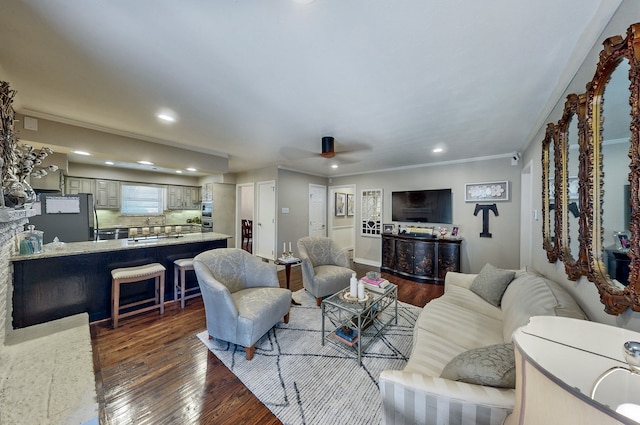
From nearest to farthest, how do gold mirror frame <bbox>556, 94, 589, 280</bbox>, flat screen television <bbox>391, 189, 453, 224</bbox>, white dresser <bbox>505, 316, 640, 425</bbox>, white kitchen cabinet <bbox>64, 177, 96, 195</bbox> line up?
white dresser <bbox>505, 316, 640, 425</bbox> → gold mirror frame <bbox>556, 94, 589, 280</bbox> → flat screen television <bbox>391, 189, 453, 224</bbox> → white kitchen cabinet <bbox>64, 177, 96, 195</bbox>

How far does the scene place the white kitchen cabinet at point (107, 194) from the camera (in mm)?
5523

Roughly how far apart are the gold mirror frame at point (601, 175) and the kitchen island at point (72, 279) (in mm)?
4043

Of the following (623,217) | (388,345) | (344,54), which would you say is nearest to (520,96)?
(623,217)

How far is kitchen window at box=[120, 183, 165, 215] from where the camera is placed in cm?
598

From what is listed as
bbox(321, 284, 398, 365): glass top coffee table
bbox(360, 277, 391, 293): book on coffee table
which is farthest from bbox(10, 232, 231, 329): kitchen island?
bbox(360, 277, 391, 293): book on coffee table

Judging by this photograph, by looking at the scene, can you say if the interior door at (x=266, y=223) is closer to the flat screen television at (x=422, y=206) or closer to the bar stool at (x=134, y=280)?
the bar stool at (x=134, y=280)

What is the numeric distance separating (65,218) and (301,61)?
4.39 meters

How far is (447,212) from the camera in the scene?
443 cm

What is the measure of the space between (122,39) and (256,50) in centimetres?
82

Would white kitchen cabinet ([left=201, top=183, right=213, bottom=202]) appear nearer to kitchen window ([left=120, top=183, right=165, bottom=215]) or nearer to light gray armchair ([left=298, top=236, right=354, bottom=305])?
kitchen window ([left=120, top=183, right=165, bottom=215])

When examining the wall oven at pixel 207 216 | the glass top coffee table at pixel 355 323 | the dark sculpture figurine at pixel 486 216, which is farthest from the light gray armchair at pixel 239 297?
the wall oven at pixel 207 216

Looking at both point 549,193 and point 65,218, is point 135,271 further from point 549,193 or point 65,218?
point 549,193

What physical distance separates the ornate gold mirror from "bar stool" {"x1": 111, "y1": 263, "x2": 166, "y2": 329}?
4115mm

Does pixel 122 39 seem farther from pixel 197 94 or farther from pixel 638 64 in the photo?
pixel 638 64
